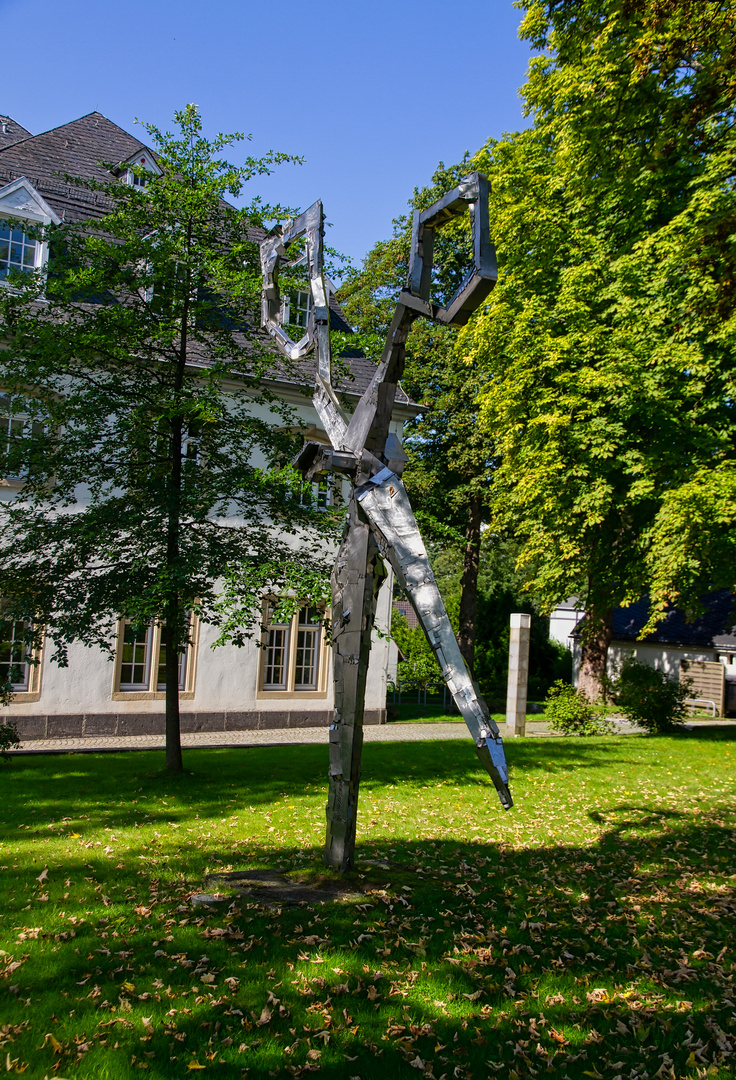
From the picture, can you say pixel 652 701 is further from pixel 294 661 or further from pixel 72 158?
pixel 72 158

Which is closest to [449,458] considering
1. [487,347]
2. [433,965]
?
[487,347]

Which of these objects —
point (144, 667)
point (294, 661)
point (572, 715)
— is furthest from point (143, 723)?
point (572, 715)

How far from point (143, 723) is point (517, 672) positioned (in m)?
8.58

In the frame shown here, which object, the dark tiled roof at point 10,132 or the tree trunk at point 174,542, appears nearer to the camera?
the tree trunk at point 174,542

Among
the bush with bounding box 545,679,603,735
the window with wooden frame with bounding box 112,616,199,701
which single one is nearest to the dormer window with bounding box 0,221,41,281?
the window with wooden frame with bounding box 112,616,199,701

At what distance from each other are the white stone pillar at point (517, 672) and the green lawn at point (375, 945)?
8.56 meters

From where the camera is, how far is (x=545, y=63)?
17234 millimetres

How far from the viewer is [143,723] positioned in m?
18.0

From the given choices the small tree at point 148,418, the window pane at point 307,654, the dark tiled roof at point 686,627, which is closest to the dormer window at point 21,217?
the small tree at point 148,418

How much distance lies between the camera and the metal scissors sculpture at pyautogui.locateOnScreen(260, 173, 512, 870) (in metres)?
4.82

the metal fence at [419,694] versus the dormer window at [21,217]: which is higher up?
the dormer window at [21,217]

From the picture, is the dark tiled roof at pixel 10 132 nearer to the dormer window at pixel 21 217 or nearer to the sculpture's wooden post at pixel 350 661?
the dormer window at pixel 21 217

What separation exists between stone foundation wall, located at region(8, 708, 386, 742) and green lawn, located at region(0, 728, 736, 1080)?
280 inches

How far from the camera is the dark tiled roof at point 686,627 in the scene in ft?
108
